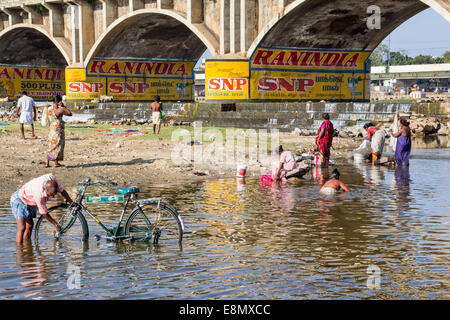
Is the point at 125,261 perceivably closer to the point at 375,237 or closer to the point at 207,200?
the point at 375,237

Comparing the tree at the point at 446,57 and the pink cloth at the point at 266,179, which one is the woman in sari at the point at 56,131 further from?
the tree at the point at 446,57

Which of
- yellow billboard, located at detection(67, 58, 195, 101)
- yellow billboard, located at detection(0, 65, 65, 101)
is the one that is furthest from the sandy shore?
yellow billboard, located at detection(0, 65, 65, 101)

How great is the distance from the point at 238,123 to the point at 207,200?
15851 mm

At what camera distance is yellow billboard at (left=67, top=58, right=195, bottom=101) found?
40.4m

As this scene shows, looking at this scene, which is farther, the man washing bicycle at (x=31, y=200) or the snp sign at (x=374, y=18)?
the snp sign at (x=374, y=18)

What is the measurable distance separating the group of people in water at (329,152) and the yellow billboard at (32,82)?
3657cm

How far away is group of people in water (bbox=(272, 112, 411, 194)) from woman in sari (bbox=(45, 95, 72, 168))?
4.93 m

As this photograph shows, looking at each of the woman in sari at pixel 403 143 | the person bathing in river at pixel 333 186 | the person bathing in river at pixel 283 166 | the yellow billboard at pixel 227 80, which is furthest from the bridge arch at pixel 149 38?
the person bathing in river at pixel 333 186

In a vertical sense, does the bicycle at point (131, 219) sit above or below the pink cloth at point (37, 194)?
below

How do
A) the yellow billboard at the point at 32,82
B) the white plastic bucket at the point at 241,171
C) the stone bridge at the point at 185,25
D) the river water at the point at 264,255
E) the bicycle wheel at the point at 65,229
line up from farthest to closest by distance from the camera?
1. the yellow billboard at the point at 32,82
2. the stone bridge at the point at 185,25
3. the white plastic bucket at the point at 241,171
4. the bicycle wheel at the point at 65,229
5. the river water at the point at 264,255

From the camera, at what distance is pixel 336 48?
34094 millimetres

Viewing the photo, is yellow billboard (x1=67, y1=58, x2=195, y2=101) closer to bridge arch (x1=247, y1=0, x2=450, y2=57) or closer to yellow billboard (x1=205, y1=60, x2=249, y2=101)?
yellow billboard (x1=205, y1=60, x2=249, y2=101)

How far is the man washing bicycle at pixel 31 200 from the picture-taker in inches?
292
